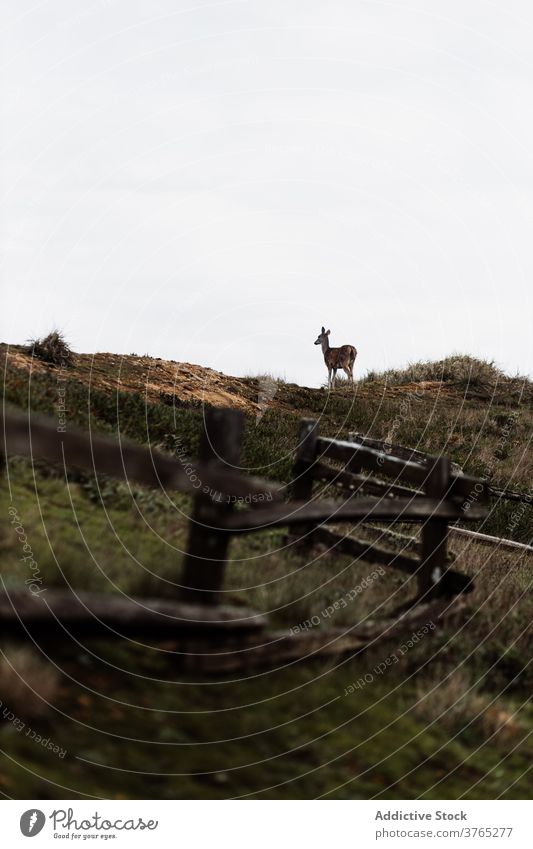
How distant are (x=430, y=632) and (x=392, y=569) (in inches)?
48.9

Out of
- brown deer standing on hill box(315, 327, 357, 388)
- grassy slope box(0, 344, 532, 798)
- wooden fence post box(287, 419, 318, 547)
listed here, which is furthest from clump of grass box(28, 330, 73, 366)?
brown deer standing on hill box(315, 327, 357, 388)

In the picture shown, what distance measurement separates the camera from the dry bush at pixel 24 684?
377 centimetres

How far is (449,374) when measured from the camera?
1231 inches

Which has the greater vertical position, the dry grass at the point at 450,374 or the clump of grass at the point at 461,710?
the dry grass at the point at 450,374

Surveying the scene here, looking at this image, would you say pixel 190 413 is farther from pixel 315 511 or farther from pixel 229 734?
pixel 229 734

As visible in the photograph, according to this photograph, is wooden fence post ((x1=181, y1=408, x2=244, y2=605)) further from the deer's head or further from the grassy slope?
the deer's head

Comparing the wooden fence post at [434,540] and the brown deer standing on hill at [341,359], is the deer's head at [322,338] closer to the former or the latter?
the brown deer standing on hill at [341,359]

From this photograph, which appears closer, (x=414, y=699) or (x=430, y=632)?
(x=414, y=699)

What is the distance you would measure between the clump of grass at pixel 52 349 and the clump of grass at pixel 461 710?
11215 millimetres

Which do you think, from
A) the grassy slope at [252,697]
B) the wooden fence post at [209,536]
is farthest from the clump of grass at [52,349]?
the wooden fence post at [209,536]

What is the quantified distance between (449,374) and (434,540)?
24654mm

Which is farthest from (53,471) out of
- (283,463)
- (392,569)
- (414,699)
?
(283,463)

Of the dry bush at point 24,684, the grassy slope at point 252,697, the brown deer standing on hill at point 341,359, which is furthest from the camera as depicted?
the brown deer standing on hill at point 341,359

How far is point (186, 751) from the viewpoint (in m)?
4.09
